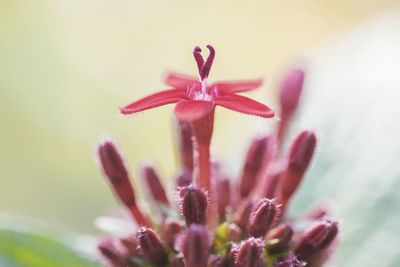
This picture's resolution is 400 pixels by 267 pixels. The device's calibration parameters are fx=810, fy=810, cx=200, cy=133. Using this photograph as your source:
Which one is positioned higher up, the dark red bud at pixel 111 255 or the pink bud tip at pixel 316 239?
the dark red bud at pixel 111 255

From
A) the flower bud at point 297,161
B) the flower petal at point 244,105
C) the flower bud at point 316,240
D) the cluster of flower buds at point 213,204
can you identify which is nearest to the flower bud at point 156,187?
the cluster of flower buds at point 213,204

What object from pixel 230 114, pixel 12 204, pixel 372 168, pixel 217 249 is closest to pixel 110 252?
pixel 217 249

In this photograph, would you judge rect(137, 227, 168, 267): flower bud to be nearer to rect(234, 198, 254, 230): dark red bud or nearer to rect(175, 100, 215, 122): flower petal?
rect(234, 198, 254, 230): dark red bud

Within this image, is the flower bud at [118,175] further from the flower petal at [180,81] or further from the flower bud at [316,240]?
the flower bud at [316,240]

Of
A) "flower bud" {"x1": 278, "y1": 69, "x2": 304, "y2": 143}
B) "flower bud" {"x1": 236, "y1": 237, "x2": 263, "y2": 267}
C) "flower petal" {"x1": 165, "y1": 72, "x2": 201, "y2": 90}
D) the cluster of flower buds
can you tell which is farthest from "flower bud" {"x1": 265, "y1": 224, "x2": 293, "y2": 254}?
"flower bud" {"x1": 278, "y1": 69, "x2": 304, "y2": 143}

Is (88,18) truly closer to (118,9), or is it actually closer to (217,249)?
(118,9)

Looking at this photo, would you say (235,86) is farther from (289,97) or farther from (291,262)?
(289,97)
